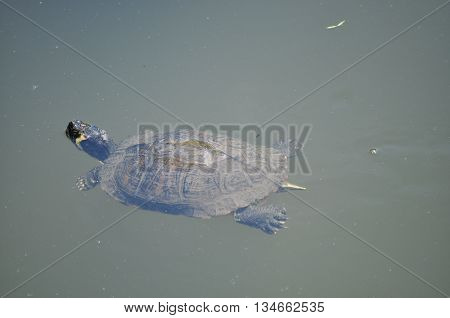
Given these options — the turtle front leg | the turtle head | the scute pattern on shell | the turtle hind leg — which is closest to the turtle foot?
the turtle front leg

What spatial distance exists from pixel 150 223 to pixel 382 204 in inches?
84.9

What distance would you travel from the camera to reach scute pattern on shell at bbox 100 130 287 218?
8.86 ft

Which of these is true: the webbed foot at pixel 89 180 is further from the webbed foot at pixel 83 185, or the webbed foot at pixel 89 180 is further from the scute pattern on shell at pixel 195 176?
the scute pattern on shell at pixel 195 176

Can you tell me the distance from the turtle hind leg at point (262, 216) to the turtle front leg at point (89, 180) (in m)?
1.48

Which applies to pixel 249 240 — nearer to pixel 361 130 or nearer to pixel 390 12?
pixel 361 130

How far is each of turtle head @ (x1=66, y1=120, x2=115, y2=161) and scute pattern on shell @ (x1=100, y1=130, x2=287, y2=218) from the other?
52 cm

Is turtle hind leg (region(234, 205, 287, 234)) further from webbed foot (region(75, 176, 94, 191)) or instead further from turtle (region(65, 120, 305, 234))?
webbed foot (region(75, 176, 94, 191))

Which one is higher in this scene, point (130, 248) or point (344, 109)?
point (344, 109)

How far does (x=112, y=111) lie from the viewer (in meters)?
3.74

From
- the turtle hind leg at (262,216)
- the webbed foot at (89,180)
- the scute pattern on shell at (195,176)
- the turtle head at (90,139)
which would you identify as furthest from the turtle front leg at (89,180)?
the turtle hind leg at (262,216)

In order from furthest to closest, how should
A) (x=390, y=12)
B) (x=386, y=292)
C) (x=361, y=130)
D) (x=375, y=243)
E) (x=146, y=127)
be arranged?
1. (x=390, y=12)
2. (x=146, y=127)
3. (x=361, y=130)
4. (x=375, y=243)
5. (x=386, y=292)

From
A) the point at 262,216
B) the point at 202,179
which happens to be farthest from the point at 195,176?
the point at 262,216

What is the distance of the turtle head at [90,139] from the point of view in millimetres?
3234

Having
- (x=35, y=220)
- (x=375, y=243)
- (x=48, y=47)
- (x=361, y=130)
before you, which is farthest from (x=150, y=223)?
(x=48, y=47)
